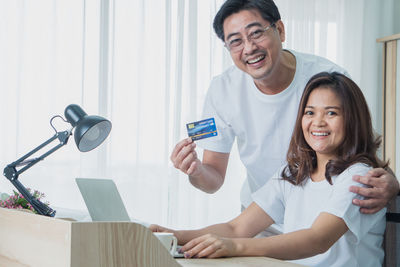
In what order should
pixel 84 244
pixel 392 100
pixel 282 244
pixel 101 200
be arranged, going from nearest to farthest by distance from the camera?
pixel 84 244, pixel 101 200, pixel 282 244, pixel 392 100

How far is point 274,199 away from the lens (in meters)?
1.66

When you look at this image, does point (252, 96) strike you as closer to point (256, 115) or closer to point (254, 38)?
point (256, 115)

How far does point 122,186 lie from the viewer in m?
3.73

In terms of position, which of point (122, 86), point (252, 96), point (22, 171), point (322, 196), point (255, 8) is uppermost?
point (255, 8)

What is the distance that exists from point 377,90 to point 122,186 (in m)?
2.40

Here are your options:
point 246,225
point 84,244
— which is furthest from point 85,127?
point 246,225

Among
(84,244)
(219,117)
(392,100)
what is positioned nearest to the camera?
(84,244)

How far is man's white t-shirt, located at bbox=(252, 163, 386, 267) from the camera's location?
1402mm

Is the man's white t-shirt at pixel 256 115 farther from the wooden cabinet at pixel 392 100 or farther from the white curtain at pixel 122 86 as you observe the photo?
the wooden cabinet at pixel 392 100

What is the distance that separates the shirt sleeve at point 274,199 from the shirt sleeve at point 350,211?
24 centimetres

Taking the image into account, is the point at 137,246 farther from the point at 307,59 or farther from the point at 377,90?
the point at 377,90

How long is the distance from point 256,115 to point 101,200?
1.07 m

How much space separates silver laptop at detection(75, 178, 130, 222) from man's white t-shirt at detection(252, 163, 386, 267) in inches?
24.2

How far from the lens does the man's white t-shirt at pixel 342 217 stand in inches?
55.2
